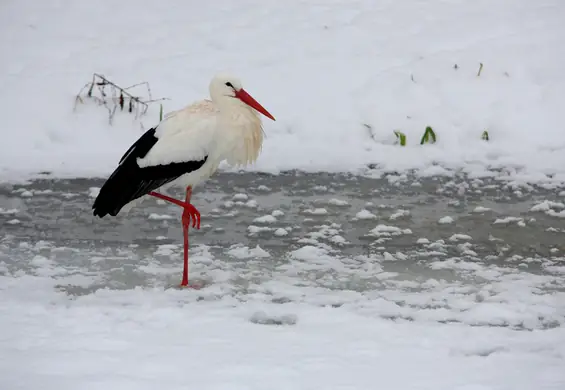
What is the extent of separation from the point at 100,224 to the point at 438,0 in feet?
21.8

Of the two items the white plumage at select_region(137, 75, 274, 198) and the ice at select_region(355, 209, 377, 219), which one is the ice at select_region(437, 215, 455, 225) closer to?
the ice at select_region(355, 209, 377, 219)

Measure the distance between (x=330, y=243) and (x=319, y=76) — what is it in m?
4.22

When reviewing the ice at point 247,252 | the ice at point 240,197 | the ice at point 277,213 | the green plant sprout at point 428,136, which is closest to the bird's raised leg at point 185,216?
the ice at point 247,252

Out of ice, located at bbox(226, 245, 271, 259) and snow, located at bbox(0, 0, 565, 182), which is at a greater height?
snow, located at bbox(0, 0, 565, 182)

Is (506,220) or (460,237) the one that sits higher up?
(506,220)

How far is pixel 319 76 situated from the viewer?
1037cm

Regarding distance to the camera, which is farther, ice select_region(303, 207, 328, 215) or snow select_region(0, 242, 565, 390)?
ice select_region(303, 207, 328, 215)

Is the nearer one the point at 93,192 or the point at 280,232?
the point at 280,232

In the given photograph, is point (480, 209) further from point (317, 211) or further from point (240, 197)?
point (240, 197)

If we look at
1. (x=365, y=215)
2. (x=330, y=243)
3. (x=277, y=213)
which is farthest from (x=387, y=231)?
(x=277, y=213)

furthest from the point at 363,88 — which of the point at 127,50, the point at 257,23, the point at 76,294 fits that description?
the point at 76,294

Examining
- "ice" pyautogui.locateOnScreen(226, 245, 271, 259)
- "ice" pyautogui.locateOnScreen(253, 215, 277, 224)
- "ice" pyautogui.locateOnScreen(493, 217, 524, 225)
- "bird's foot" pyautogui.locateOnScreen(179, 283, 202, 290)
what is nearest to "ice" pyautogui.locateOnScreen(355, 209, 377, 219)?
"ice" pyautogui.locateOnScreen(253, 215, 277, 224)

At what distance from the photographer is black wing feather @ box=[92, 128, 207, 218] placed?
19.8 ft

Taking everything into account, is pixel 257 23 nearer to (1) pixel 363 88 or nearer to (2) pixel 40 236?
(1) pixel 363 88
